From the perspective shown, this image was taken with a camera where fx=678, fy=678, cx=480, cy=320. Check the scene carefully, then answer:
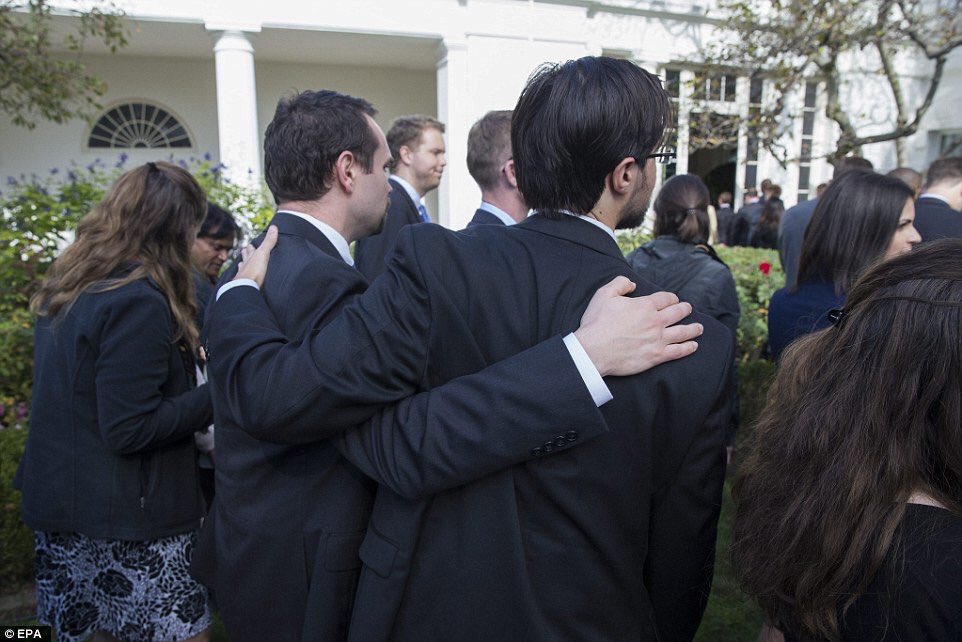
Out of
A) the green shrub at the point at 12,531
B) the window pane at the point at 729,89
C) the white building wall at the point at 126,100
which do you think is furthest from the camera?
the window pane at the point at 729,89

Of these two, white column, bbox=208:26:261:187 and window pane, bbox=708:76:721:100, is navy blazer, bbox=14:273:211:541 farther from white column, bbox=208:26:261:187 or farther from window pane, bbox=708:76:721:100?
window pane, bbox=708:76:721:100

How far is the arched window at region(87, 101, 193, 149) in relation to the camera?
40.6 feet

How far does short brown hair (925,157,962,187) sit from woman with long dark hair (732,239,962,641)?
156 inches

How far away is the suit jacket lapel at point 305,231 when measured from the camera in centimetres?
181

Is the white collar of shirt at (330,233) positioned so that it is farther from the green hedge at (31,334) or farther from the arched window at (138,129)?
the arched window at (138,129)

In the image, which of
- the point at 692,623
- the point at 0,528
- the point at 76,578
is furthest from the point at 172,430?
the point at 0,528

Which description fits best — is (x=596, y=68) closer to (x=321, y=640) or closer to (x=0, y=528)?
(x=321, y=640)

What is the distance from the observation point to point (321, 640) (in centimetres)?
148

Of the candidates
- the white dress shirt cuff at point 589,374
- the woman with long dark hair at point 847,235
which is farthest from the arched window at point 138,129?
Result: the white dress shirt cuff at point 589,374

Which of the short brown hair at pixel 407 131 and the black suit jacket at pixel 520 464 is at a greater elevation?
the short brown hair at pixel 407 131

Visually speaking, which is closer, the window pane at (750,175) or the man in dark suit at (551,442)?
the man in dark suit at (551,442)

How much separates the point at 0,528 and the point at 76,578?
1.34 m

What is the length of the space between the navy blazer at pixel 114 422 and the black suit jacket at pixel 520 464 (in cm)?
97

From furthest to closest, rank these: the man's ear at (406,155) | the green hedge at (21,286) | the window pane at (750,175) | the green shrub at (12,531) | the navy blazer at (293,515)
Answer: the window pane at (750,175), the man's ear at (406,155), the green hedge at (21,286), the green shrub at (12,531), the navy blazer at (293,515)
